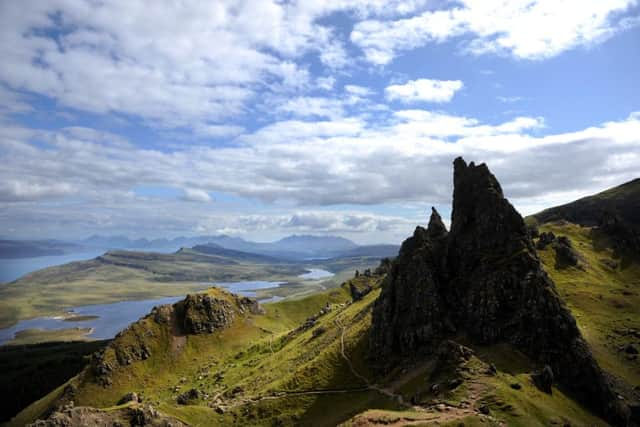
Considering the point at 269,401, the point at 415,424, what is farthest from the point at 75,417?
the point at 415,424

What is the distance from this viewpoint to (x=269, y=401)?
115 meters

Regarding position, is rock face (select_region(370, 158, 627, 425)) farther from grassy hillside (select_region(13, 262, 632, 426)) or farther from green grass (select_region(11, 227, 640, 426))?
green grass (select_region(11, 227, 640, 426))

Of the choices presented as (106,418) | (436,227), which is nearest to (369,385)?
(436,227)

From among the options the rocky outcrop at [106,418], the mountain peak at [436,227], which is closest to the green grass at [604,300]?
the mountain peak at [436,227]

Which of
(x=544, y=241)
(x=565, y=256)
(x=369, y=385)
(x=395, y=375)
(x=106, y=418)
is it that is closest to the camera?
(x=106, y=418)

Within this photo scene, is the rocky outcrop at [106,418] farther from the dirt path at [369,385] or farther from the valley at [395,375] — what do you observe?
the dirt path at [369,385]

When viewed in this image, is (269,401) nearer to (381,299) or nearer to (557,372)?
(381,299)

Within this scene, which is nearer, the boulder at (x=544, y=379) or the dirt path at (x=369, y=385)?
the boulder at (x=544, y=379)

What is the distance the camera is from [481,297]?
98500 millimetres

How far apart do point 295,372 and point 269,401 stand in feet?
46.4

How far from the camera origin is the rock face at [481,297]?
8431cm

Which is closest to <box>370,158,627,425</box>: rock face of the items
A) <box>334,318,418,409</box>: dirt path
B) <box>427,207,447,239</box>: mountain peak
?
<box>427,207,447,239</box>: mountain peak

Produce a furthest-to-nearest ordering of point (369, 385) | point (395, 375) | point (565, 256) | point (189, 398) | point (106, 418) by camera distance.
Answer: point (565, 256)
point (189, 398)
point (369, 385)
point (395, 375)
point (106, 418)

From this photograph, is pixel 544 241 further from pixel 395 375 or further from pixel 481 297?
pixel 395 375
